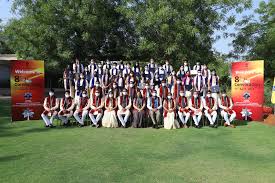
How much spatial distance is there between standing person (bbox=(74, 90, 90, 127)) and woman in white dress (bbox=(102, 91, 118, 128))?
0.73 meters

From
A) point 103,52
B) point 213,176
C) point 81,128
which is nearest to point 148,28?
point 103,52

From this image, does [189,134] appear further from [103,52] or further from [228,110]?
[103,52]

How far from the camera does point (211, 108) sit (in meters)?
14.2

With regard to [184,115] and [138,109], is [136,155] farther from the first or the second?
[184,115]

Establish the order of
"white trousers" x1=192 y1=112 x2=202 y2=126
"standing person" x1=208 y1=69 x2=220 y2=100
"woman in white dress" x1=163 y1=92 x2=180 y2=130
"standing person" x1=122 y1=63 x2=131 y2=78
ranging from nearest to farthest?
"woman in white dress" x1=163 y1=92 x2=180 y2=130 → "white trousers" x1=192 y1=112 x2=202 y2=126 → "standing person" x1=208 y1=69 x2=220 y2=100 → "standing person" x1=122 y1=63 x2=131 y2=78

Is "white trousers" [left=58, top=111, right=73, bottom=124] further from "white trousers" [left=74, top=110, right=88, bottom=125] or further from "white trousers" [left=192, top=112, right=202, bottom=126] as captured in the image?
"white trousers" [left=192, top=112, right=202, bottom=126]

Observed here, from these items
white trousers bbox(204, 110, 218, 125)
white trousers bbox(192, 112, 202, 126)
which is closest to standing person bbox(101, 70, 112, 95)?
white trousers bbox(192, 112, 202, 126)

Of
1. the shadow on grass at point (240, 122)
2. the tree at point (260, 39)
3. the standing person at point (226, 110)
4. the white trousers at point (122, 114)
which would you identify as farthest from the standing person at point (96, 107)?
the tree at point (260, 39)

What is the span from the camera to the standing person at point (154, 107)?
559 inches

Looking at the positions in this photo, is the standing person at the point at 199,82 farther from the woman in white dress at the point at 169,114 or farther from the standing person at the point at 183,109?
the woman in white dress at the point at 169,114

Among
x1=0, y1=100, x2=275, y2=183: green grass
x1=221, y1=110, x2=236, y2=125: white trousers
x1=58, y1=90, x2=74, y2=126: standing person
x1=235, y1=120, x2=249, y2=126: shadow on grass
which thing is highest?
x1=58, y1=90, x2=74, y2=126: standing person

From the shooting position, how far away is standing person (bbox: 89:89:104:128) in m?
14.2

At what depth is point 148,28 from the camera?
20.3 m

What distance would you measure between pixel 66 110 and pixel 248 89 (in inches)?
279
